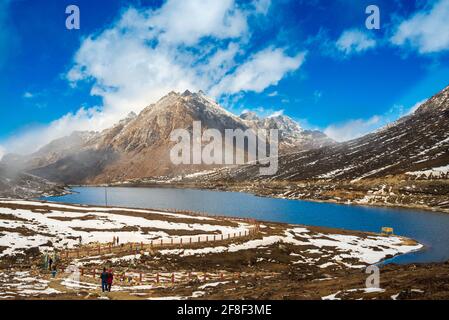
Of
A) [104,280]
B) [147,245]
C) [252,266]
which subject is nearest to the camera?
[104,280]

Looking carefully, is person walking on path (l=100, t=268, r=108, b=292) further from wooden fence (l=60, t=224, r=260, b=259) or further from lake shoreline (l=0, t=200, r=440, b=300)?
wooden fence (l=60, t=224, r=260, b=259)

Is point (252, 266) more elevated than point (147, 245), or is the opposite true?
point (147, 245)

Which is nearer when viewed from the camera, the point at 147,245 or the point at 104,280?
the point at 104,280

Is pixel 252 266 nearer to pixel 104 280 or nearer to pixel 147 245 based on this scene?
pixel 147 245

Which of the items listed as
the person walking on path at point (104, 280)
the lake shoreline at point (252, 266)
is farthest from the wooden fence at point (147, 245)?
the person walking on path at point (104, 280)

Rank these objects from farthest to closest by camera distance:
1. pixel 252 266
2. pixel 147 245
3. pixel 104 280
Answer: pixel 147 245
pixel 252 266
pixel 104 280

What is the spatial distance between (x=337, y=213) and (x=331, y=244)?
71.4 meters

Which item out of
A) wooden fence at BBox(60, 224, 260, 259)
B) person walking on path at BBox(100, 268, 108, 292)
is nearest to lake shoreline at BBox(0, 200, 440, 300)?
person walking on path at BBox(100, 268, 108, 292)

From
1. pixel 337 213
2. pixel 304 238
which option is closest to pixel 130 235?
pixel 304 238

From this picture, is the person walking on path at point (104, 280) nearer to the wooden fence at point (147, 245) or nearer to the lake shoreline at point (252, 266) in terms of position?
the lake shoreline at point (252, 266)

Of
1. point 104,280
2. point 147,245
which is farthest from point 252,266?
point 104,280

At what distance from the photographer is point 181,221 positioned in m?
92.1

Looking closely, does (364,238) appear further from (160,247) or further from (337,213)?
(337,213)

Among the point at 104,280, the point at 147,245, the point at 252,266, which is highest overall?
the point at 104,280
